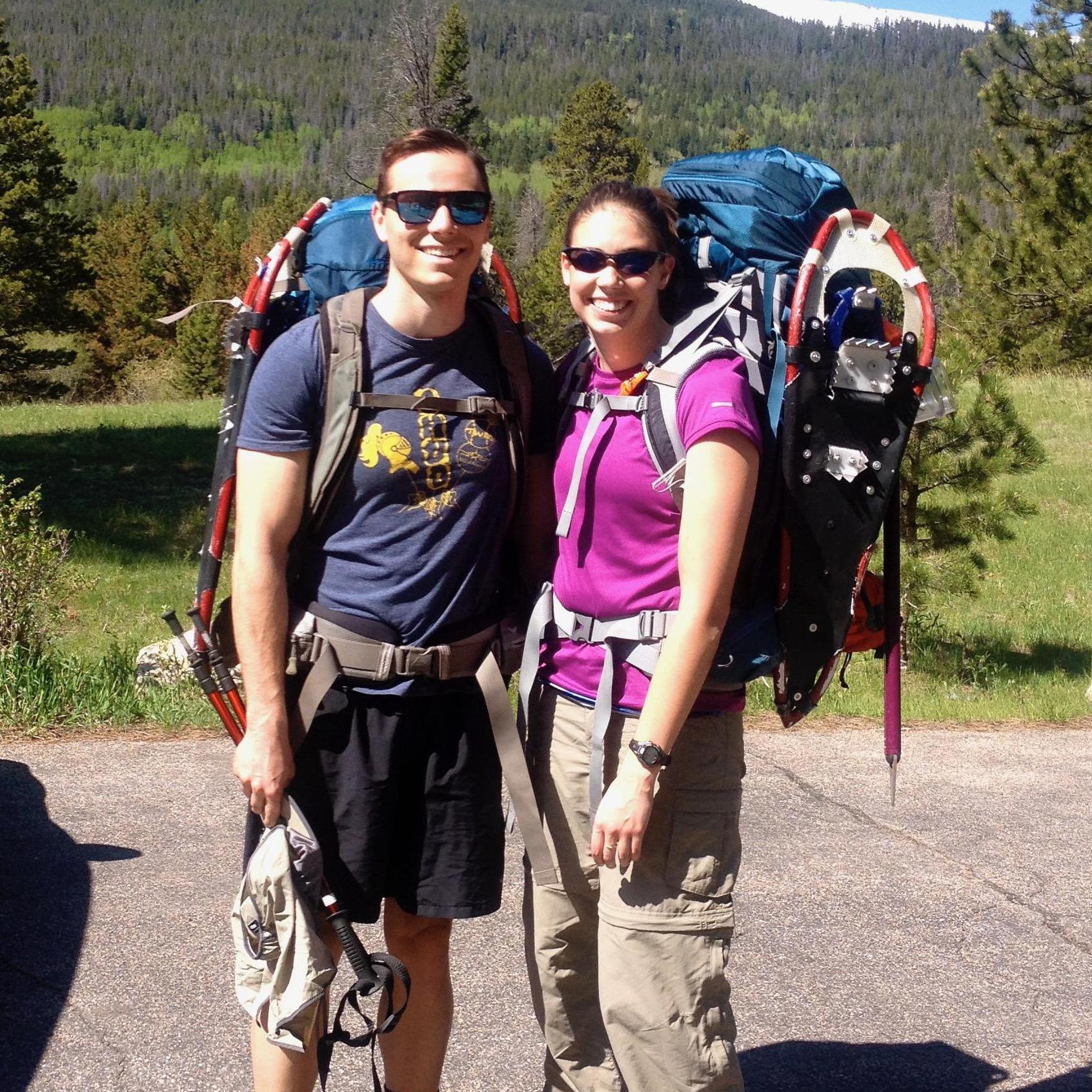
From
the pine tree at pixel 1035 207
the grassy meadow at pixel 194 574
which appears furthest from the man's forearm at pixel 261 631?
the pine tree at pixel 1035 207

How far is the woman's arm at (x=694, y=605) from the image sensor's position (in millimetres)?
2180

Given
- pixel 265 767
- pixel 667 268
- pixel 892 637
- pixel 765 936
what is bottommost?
pixel 765 936

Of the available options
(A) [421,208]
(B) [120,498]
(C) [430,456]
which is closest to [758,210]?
(A) [421,208]

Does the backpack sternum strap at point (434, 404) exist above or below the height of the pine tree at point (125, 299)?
above

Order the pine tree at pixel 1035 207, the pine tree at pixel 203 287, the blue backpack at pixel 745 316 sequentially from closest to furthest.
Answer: the blue backpack at pixel 745 316
the pine tree at pixel 1035 207
the pine tree at pixel 203 287

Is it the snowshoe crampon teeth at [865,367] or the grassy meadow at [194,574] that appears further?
the grassy meadow at [194,574]

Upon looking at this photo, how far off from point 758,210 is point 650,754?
1.00 meters

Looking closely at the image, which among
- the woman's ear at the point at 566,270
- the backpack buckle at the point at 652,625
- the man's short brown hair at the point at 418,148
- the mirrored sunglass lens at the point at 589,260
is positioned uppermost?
the man's short brown hair at the point at 418,148

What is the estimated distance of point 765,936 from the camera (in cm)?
383

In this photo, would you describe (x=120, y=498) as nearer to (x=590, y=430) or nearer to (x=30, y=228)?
(x=30, y=228)

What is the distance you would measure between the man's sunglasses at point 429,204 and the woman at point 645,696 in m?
0.19

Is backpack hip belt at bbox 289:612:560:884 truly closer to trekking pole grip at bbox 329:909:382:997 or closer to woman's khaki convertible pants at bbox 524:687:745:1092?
woman's khaki convertible pants at bbox 524:687:745:1092

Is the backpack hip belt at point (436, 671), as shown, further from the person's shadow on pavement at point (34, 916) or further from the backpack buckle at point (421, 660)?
the person's shadow on pavement at point (34, 916)

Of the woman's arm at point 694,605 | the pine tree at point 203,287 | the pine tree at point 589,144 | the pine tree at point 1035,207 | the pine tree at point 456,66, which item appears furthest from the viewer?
the pine tree at point 589,144
